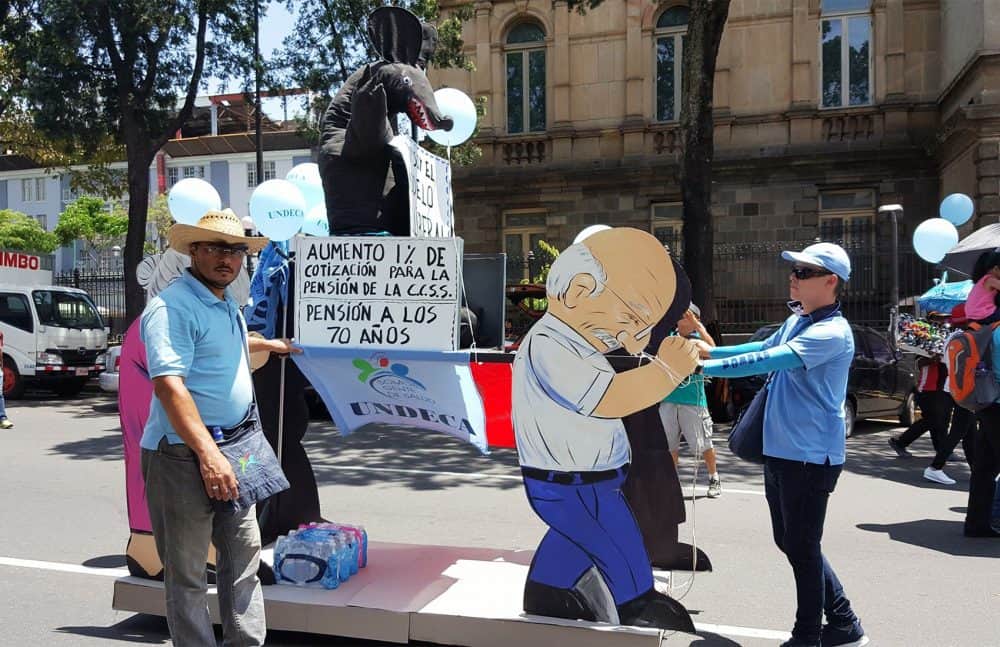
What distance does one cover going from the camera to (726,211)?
20.2 metres

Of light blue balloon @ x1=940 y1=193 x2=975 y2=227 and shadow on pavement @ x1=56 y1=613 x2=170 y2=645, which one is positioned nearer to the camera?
shadow on pavement @ x1=56 y1=613 x2=170 y2=645

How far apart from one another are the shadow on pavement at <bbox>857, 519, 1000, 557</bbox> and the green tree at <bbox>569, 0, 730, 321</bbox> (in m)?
6.49

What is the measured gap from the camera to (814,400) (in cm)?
403

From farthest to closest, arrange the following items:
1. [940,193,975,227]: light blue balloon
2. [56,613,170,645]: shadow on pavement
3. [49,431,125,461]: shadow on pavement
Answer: [940,193,975,227]: light blue balloon < [49,431,125,461]: shadow on pavement < [56,613,170,645]: shadow on pavement

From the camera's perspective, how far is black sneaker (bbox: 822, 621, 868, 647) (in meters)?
4.21

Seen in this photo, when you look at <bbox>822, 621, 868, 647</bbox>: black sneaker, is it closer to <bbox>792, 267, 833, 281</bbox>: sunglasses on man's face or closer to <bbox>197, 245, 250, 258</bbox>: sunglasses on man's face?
<bbox>792, 267, 833, 281</bbox>: sunglasses on man's face

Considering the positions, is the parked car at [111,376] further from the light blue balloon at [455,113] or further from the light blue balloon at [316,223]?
the light blue balloon at [455,113]

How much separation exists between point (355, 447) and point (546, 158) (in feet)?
40.2

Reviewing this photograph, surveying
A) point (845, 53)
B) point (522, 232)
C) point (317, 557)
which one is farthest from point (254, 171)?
point (317, 557)

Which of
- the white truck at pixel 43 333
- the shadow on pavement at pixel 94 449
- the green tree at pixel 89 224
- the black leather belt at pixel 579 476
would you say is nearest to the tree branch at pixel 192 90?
the white truck at pixel 43 333

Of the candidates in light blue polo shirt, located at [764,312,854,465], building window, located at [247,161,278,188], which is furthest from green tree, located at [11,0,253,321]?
building window, located at [247,161,278,188]

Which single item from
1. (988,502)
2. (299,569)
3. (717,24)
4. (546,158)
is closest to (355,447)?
(299,569)

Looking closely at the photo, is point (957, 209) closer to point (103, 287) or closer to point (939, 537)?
point (939, 537)

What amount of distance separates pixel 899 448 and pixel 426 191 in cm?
746
